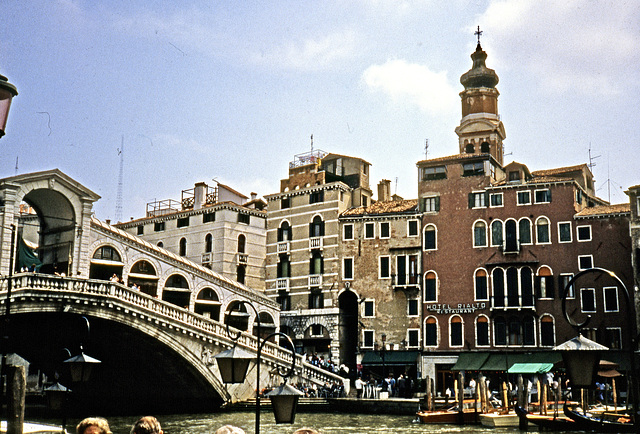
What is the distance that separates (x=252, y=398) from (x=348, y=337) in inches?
375

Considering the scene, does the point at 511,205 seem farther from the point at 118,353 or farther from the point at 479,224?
the point at 118,353

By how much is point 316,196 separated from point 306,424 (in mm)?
17908

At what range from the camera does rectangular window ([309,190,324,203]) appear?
139 feet

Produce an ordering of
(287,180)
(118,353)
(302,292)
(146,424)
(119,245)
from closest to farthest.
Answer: (146,424) → (118,353) → (119,245) → (302,292) → (287,180)

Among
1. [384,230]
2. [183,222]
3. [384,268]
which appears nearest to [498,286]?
[384,268]

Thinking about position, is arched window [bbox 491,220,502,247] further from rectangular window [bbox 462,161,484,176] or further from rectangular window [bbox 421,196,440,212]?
rectangular window [bbox 421,196,440,212]

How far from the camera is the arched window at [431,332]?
128 feet

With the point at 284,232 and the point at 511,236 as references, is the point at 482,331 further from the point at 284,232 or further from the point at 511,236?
the point at 284,232

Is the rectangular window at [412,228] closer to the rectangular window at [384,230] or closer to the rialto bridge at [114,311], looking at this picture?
the rectangular window at [384,230]

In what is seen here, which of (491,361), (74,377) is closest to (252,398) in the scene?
(491,361)

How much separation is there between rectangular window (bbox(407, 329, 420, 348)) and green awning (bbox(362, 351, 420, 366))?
0.43 m

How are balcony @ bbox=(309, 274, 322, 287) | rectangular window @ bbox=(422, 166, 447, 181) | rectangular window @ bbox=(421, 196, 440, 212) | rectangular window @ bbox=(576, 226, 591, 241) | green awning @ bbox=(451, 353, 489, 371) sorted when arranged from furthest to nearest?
1. balcony @ bbox=(309, 274, 322, 287)
2. rectangular window @ bbox=(422, 166, 447, 181)
3. rectangular window @ bbox=(421, 196, 440, 212)
4. green awning @ bbox=(451, 353, 489, 371)
5. rectangular window @ bbox=(576, 226, 591, 241)

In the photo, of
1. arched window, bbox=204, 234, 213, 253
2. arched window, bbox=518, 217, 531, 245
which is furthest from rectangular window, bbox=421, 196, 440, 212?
arched window, bbox=204, 234, 213, 253

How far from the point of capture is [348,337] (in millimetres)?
41188
